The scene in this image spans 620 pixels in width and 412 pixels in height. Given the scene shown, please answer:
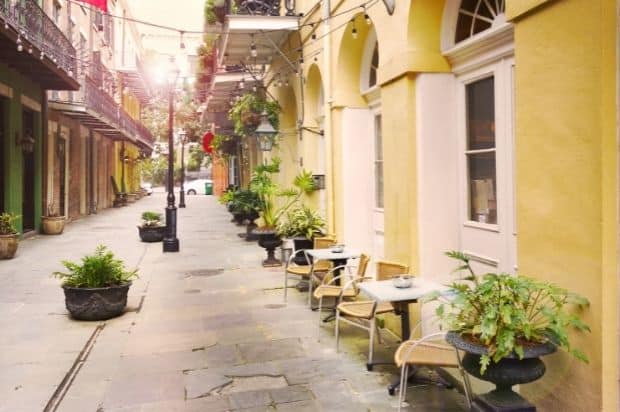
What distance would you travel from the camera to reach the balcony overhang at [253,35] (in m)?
10.3

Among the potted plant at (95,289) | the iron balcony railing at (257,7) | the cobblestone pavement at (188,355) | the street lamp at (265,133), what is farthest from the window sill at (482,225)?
the iron balcony railing at (257,7)

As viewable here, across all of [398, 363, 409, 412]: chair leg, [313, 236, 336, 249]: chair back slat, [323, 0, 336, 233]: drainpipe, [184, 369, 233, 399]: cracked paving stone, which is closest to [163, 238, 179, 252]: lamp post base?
[323, 0, 336, 233]: drainpipe

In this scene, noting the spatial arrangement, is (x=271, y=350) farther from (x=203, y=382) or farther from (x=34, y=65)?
(x=34, y=65)

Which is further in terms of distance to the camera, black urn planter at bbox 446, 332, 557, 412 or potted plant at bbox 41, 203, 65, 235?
potted plant at bbox 41, 203, 65, 235

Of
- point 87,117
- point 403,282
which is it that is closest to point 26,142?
point 87,117

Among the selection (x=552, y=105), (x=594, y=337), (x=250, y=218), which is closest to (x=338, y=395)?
(x=594, y=337)

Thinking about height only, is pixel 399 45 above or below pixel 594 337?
above

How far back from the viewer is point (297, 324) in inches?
257

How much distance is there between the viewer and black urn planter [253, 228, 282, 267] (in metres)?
10.4

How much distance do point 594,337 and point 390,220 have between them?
3.13 metres

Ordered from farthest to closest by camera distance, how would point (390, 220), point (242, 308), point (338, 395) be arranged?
point (242, 308), point (390, 220), point (338, 395)

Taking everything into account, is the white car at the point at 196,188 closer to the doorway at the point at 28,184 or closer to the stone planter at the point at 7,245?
the doorway at the point at 28,184

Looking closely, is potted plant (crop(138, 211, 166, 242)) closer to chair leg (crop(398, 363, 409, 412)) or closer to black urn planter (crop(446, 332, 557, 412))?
chair leg (crop(398, 363, 409, 412))

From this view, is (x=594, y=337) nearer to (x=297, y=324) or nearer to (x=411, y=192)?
(x=411, y=192)
